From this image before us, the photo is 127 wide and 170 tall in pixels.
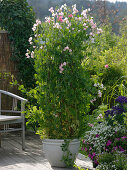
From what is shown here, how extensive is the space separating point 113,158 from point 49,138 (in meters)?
0.77

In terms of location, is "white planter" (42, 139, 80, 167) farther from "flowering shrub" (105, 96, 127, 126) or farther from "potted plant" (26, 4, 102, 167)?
"flowering shrub" (105, 96, 127, 126)

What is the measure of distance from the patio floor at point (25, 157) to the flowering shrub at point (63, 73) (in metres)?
0.38

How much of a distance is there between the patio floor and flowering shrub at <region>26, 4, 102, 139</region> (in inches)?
14.8

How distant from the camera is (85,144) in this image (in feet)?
11.6

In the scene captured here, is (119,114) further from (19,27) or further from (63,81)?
(19,27)

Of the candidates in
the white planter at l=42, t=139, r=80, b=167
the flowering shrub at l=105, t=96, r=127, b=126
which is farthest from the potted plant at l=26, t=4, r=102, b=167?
the flowering shrub at l=105, t=96, r=127, b=126

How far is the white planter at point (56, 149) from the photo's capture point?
11.1 feet

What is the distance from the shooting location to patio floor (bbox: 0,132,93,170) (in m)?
3.49

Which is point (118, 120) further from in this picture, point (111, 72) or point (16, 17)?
point (16, 17)

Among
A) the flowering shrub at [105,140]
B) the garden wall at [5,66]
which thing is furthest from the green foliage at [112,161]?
the garden wall at [5,66]

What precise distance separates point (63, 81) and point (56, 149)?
0.72 metres

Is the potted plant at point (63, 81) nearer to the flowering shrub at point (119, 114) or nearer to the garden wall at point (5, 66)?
the flowering shrub at point (119, 114)

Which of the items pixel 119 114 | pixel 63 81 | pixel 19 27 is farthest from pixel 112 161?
pixel 19 27

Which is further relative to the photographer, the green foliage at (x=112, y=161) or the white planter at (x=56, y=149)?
the white planter at (x=56, y=149)
